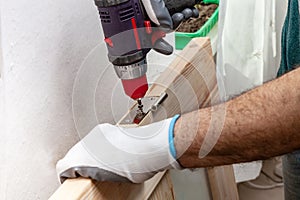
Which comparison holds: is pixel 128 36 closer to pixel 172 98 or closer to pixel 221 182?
pixel 172 98

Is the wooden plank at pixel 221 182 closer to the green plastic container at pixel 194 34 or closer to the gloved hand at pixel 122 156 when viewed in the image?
the green plastic container at pixel 194 34

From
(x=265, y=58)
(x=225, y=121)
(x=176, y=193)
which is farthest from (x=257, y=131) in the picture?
(x=265, y=58)

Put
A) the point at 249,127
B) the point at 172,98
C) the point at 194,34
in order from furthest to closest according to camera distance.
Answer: the point at 194,34 < the point at 172,98 < the point at 249,127

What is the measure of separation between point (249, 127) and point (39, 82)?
304 millimetres

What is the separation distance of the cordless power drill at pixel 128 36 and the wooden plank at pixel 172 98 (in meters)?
0.13

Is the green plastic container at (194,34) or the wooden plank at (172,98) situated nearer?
the wooden plank at (172,98)

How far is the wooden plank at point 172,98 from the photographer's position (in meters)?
0.65

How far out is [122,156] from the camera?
66cm

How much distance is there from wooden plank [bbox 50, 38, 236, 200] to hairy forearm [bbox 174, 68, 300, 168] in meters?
0.13

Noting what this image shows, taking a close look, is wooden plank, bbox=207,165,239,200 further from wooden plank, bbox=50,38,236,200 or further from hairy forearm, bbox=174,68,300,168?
hairy forearm, bbox=174,68,300,168

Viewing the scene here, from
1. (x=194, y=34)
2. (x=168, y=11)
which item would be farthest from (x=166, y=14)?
(x=194, y=34)

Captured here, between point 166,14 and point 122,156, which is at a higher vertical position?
point 166,14

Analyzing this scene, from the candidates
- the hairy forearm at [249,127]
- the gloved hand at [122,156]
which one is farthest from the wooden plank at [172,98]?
the hairy forearm at [249,127]

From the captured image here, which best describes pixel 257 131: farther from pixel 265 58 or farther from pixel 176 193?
pixel 265 58
